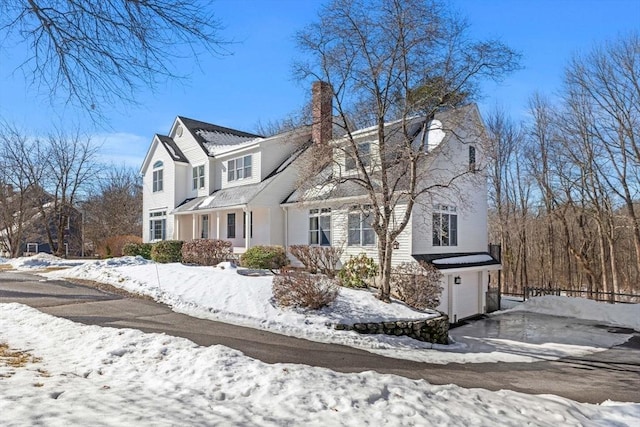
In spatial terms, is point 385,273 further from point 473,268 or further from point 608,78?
point 608,78

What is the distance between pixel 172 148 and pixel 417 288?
19.7 m

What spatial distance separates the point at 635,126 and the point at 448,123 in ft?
51.1

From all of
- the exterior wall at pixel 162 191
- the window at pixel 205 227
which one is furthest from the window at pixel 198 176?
the window at pixel 205 227

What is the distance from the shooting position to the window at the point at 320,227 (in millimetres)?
18609

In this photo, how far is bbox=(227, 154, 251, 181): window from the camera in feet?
74.8

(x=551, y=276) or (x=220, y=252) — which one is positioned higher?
(x=220, y=252)

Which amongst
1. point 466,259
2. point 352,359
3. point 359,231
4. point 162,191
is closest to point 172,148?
point 162,191

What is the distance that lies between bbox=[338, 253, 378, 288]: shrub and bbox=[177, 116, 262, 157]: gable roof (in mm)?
12703

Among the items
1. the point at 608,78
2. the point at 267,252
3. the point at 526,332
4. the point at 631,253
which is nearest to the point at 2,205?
the point at 267,252

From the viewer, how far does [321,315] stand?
35.4 ft

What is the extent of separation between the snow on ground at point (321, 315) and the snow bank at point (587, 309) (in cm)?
266

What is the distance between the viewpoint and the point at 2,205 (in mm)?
30125

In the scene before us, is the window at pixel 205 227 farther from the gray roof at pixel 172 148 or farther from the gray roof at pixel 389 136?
the gray roof at pixel 389 136

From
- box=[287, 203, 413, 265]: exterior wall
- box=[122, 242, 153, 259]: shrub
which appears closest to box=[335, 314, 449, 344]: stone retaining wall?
box=[287, 203, 413, 265]: exterior wall
